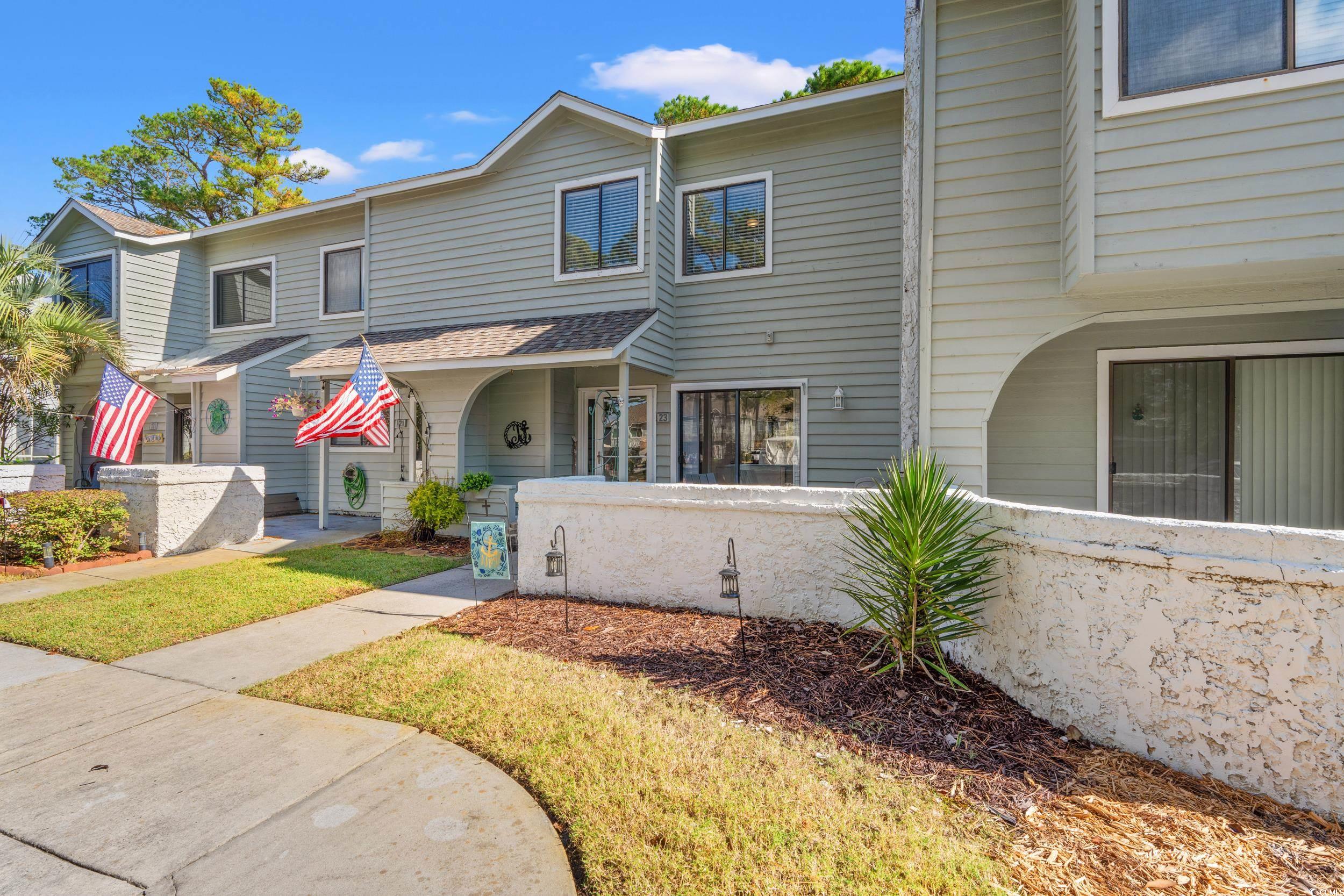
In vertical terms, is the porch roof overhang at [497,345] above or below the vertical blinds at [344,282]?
below

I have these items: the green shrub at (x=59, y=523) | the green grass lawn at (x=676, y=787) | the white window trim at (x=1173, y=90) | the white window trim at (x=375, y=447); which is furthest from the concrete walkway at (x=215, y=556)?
Answer: the white window trim at (x=1173, y=90)

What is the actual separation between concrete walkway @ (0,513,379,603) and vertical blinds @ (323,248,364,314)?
4.07 meters

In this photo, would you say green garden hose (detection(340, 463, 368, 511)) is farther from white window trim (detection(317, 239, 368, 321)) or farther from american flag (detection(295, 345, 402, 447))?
american flag (detection(295, 345, 402, 447))

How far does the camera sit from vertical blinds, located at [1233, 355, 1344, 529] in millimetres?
5902

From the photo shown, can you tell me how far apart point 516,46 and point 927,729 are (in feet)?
49.1

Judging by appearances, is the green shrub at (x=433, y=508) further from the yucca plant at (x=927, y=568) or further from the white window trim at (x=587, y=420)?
the yucca plant at (x=927, y=568)

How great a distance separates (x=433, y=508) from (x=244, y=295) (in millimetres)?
8073

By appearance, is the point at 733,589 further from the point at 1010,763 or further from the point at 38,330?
the point at 38,330

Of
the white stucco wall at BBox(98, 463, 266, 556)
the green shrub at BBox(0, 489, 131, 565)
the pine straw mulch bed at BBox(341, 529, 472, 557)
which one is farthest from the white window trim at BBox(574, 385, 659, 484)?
the green shrub at BBox(0, 489, 131, 565)

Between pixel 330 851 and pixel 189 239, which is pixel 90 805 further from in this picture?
pixel 189 239

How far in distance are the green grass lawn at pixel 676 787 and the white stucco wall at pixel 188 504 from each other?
5830 mm

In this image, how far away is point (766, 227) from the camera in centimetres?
888

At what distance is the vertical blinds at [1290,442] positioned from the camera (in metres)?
5.90

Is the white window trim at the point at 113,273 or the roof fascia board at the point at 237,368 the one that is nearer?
the roof fascia board at the point at 237,368
